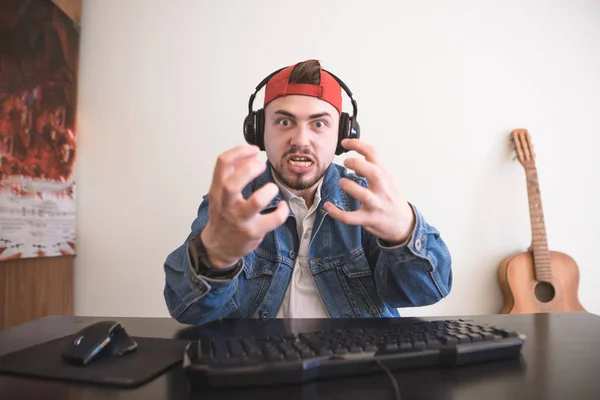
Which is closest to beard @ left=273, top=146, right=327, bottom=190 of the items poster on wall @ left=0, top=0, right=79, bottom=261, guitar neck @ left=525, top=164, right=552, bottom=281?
poster on wall @ left=0, top=0, right=79, bottom=261

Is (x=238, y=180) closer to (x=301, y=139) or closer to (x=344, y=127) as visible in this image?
(x=301, y=139)

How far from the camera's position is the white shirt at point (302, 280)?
1.02 m

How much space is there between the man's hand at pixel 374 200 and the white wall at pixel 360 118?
122 cm

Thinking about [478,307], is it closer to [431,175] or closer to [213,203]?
[431,175]

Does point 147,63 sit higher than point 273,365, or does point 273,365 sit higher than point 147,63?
point 147,63

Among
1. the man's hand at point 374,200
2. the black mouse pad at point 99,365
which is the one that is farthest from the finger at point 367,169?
the black mouse pad at point 99,365

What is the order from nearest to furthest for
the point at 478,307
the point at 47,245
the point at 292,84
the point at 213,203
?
the point at 213,203 < the point at 292,84 < the point at 47,245 < the point at 478,307

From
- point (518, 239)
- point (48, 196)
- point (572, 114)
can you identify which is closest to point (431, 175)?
point (518, 239)

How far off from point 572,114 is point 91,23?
2403 millimetres

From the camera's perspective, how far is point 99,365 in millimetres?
496

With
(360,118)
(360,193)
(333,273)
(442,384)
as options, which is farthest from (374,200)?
(360,118)

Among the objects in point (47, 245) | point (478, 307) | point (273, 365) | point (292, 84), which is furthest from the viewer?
point (478, 307)

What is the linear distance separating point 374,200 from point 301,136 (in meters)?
0.45

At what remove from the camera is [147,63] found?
6.07ft
